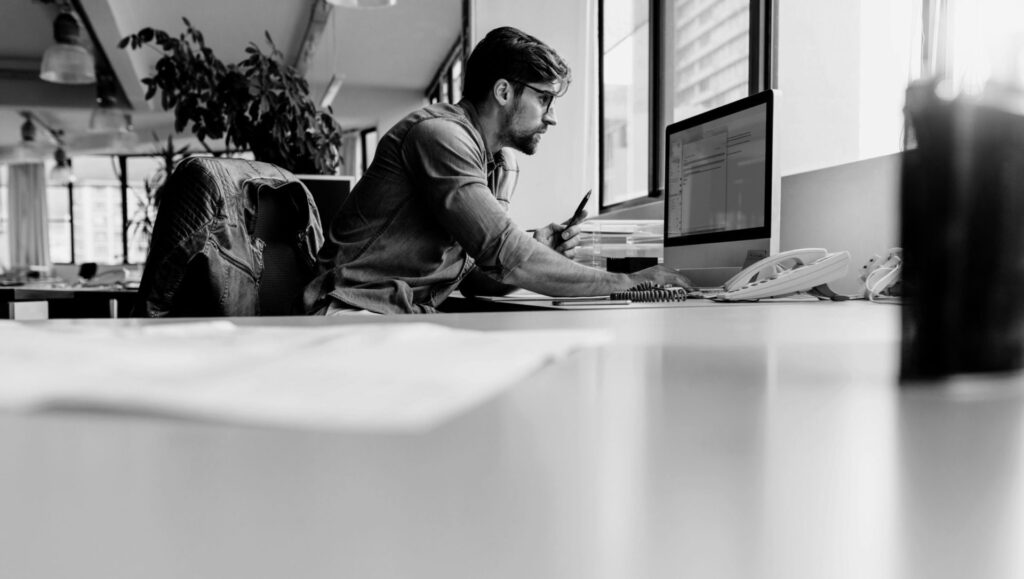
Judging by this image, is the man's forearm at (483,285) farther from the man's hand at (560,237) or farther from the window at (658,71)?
the window at (658,71)

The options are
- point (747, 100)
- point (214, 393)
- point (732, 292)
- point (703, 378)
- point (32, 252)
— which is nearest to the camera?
point (214, 393)

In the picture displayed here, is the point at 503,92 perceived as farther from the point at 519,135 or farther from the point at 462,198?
the point at 462,198

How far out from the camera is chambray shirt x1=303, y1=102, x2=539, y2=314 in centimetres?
183

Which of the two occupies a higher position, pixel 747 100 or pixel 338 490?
pixel 747 100

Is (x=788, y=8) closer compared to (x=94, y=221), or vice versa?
(x=788, y=8)

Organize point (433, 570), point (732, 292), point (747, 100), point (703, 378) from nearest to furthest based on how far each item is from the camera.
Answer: point (433, 570)
point (703, 378)
point (732, 292)
point (747, 100)

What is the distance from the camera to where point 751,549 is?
0.16 metres

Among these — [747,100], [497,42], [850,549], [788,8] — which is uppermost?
[788,8]

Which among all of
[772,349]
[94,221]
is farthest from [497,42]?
[94,221]

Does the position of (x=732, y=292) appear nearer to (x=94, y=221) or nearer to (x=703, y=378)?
(x=703, y=378)

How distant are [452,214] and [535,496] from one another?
5.51ft

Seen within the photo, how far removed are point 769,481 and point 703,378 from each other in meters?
0.18

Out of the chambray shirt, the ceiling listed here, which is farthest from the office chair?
the ceiling

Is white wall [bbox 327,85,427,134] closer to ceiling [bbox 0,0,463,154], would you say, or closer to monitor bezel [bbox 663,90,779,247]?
ceiling [bbox 0,0,463,154]
